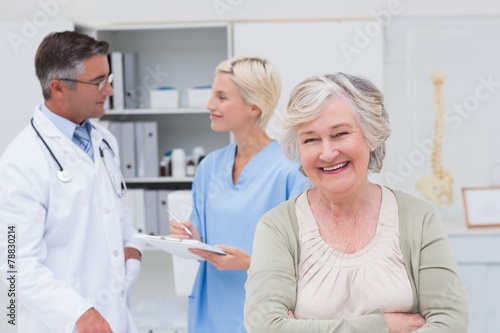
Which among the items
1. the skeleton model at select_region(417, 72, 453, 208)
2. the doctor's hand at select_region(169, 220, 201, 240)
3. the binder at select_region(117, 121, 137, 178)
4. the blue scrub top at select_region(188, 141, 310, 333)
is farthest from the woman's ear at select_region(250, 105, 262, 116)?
the skeleton model at select_region(417, 72, 453, 208)

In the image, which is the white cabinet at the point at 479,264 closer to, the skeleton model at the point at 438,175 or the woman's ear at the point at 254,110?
the skeleton model at the point at 438,175

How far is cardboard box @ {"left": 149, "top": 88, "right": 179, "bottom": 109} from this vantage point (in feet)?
12.6

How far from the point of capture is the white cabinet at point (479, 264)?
3496 mm

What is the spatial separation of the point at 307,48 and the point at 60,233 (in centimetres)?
194

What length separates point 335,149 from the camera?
141 centimetres

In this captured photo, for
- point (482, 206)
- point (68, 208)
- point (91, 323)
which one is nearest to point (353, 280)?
point (91, 323)

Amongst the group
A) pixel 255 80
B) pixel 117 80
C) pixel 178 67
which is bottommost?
pixel 255 80

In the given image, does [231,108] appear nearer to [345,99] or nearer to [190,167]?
[345,99]

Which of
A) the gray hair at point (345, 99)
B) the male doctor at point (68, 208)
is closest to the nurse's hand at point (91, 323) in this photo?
the male doctor at point (68, 208)

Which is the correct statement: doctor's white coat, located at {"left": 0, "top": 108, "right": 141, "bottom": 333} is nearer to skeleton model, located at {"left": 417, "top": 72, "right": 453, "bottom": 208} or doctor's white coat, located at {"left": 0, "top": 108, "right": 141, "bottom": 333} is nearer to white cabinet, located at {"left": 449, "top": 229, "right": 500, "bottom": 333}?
white cabinet, located at {"left": 449, "top": 229, "right": 500, "bottom": 333}

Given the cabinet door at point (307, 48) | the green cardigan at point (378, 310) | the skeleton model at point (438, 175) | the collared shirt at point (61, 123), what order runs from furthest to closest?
the skeleton model at point (438, 175) → the cabinet door at point (307, 48) → the collared shirt at point (61, 123) → the green cardigan at point (378, 310)

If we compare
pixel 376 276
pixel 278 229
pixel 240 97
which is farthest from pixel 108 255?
pixel 376 276

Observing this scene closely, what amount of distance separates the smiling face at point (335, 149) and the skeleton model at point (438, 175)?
2.47 m

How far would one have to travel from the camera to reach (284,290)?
1.38 m
